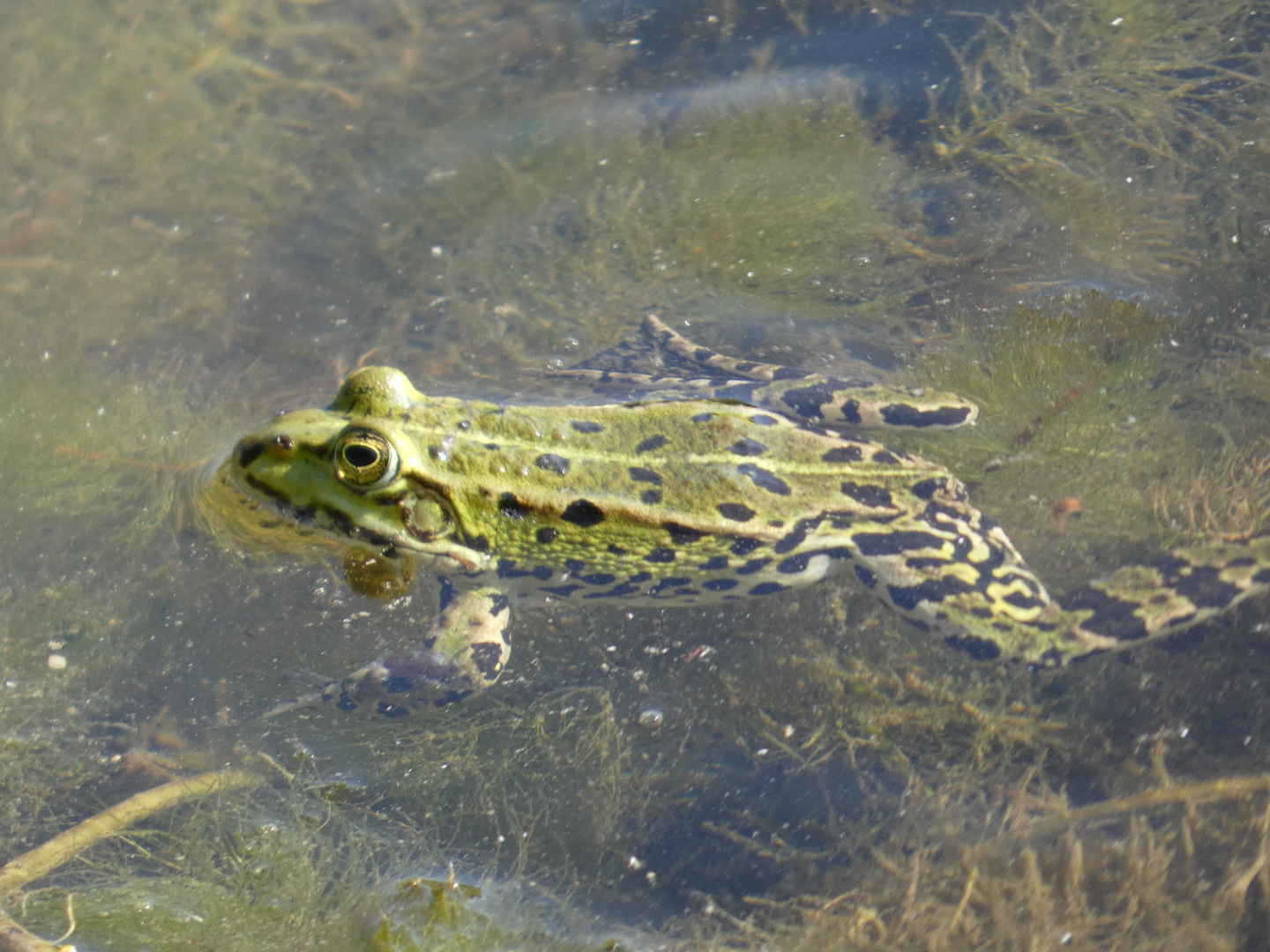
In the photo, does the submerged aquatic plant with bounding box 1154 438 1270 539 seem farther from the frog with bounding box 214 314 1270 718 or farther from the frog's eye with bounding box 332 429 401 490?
the frog's eye with bounding box 332 429 401 490

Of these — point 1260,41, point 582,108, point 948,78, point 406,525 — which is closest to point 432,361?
point 406,525

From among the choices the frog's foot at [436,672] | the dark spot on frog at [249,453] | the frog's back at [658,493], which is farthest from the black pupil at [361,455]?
the frog's foot at [436,672]

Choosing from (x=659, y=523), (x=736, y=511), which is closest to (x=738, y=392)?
(x=736, y=511)

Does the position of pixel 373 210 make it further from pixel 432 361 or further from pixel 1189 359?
pixel 1189 359

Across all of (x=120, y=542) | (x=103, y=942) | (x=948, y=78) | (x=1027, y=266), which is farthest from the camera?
(x=948, y=78)

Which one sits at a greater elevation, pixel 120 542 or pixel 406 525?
pixel 406 525

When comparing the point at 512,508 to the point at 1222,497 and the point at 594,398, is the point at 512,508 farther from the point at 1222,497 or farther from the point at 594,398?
the point at 1222,497

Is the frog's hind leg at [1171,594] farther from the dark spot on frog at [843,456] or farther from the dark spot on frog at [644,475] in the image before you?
the dark spot on frog at [644,475]
